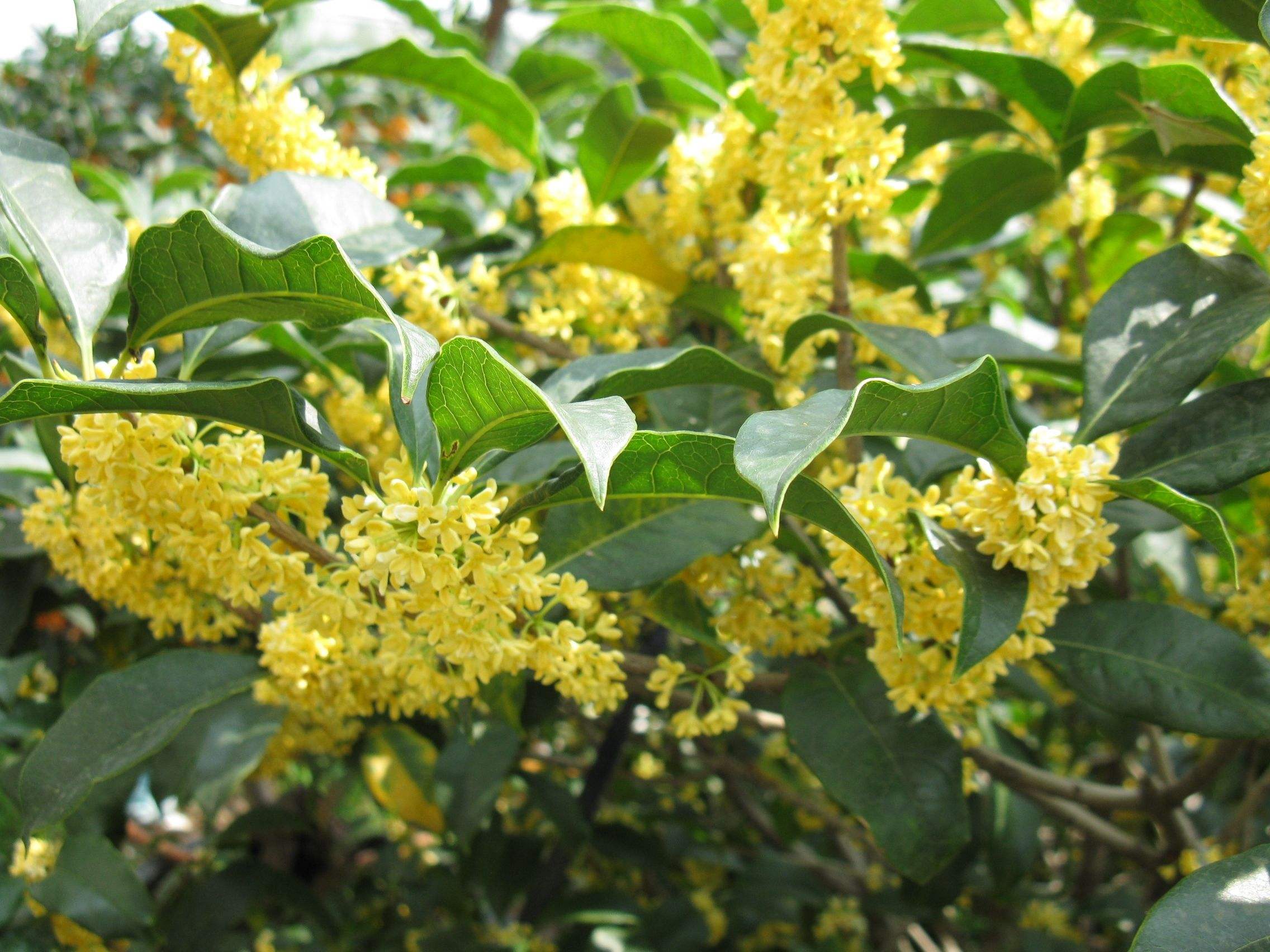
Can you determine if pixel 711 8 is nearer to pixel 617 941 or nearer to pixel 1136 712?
pixel 1136 712

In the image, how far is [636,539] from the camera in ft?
4.01

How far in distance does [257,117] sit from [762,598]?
979mm

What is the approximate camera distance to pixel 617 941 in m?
2.23

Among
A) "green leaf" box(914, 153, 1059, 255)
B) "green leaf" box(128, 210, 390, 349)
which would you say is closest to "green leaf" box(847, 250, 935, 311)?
"green leaf" box(914, 153, 1059, 255)

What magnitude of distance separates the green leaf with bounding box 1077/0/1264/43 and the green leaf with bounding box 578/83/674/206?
2.42ft

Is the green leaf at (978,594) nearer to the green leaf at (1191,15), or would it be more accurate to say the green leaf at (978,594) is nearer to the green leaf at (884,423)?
the green leaf at (884,423)

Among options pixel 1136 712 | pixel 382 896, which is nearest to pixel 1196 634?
pixel 1136 712

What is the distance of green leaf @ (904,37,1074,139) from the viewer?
1.46 metres

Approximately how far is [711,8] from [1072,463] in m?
1.63

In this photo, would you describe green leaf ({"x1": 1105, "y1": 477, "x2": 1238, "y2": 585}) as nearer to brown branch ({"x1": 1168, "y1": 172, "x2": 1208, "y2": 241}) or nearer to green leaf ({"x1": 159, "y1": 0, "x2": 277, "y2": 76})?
brown branch ({"x1": 1168, "y1": 172, "x2": 1208, "y2": 241})

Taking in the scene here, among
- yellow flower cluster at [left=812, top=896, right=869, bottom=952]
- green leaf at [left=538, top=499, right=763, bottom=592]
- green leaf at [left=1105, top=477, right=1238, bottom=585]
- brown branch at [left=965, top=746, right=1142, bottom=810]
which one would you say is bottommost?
yellow flower cluster at [left=812, top=896, right=869, bottom=952]

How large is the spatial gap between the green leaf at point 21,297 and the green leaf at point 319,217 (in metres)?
0.23

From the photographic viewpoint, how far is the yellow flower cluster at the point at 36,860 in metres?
1.58

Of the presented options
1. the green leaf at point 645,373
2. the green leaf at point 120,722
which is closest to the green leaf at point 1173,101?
the green leaf at point 645,373
